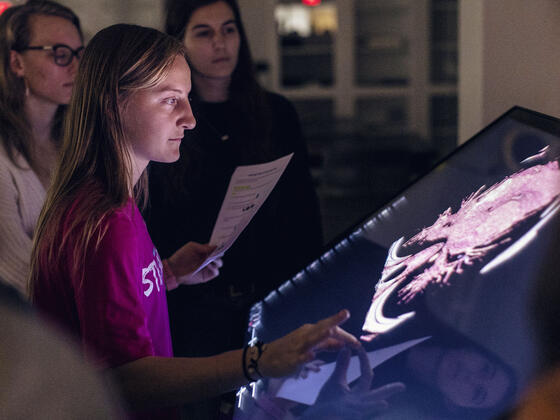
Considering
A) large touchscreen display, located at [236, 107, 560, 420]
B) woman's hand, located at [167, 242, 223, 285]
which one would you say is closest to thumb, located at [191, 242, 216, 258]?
woman's hand, located at [167, 242, 223, 285]

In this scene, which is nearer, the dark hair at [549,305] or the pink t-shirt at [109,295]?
the dark hair at [549,305]

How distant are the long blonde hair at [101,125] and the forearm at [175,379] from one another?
0.20m

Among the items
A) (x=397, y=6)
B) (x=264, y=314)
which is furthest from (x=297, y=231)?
(x=397, y=6)

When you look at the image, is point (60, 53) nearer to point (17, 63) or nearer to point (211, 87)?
point (17, 63)

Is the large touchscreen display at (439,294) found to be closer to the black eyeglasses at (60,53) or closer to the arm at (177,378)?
the arm at (177,378)

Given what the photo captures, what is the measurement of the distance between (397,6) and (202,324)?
19.8 feet

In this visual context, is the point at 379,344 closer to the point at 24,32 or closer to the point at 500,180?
the point at 500,180

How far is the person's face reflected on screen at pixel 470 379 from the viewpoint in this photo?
57 centimetres

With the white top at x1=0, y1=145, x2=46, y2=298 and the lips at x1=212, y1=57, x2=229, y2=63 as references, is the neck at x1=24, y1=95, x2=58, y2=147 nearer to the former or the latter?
the white top at x1=0, y1=145, x2=46, y2=298

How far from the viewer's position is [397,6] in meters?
6.63

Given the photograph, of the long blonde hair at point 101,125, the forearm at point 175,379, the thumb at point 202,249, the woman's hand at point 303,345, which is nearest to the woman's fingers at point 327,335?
the woman's hand at point 303,345

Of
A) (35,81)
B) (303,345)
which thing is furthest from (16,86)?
(303,345)

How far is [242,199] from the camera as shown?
3.57ft

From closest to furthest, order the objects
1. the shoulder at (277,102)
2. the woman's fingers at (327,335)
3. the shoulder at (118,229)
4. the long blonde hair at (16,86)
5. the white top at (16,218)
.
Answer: the woman's fingers at (327,335), the shoulder at (118,229), the white top at (16,218), the long blonde hair at (16,86), the shoulder at (277,102)
